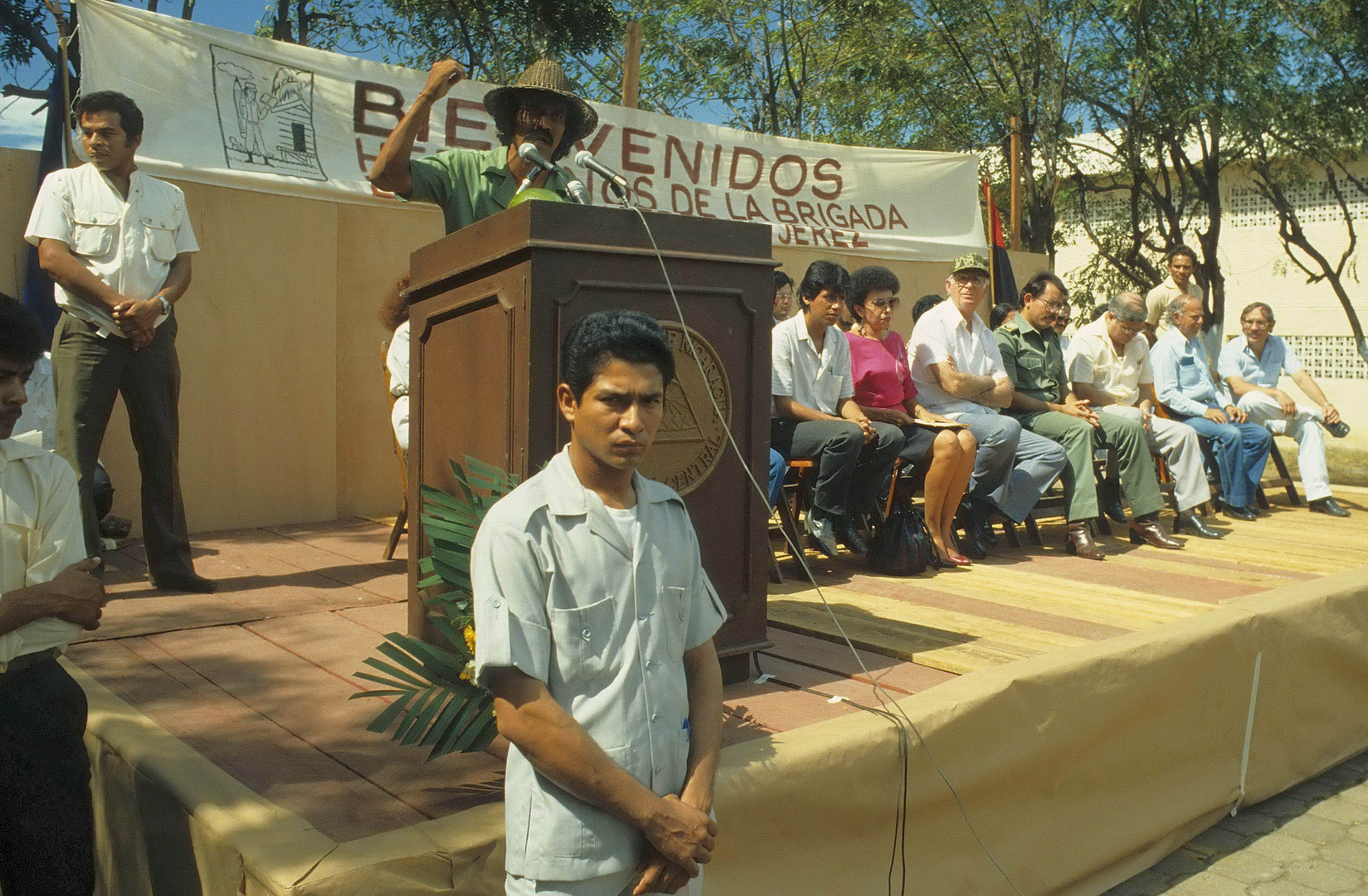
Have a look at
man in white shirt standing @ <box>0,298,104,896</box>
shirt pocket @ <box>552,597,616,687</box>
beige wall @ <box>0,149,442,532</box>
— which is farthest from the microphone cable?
beige wall @ <box>0,149,442,532</box>

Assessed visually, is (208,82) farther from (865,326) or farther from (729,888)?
(729,888)

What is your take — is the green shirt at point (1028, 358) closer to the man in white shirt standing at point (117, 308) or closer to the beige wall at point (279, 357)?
the beige wall at point (279, 357)

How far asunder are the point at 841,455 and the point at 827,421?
0.19 m

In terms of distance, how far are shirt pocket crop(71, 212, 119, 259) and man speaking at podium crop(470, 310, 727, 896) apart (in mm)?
2875

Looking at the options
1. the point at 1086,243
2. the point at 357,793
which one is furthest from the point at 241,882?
the point at 1086,243

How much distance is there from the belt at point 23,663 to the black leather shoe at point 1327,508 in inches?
287

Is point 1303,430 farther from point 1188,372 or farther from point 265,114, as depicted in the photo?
point 265,114

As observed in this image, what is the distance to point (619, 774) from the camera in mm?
1745

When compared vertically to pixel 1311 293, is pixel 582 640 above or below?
below

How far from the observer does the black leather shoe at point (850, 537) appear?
5000 mm

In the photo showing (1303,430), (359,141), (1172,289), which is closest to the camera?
(359,141)

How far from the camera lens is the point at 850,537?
5.01 m

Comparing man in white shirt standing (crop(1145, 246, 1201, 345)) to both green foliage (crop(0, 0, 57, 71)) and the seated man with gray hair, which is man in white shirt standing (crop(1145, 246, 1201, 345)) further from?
green foliage (crop(0, 0, 57, 71))

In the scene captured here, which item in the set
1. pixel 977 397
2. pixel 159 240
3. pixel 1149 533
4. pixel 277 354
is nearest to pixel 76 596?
pixel 159 240
